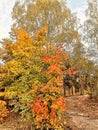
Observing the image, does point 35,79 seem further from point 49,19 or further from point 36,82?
point 49,19

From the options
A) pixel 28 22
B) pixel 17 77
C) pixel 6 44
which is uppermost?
pixel 28 22

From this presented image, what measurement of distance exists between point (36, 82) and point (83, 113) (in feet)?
23.4

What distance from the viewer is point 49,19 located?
97.0ft

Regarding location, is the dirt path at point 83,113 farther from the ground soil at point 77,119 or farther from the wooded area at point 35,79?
the wooded area at point 35,79

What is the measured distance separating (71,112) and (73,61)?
26.4ft

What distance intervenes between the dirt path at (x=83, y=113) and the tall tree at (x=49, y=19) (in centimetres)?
633

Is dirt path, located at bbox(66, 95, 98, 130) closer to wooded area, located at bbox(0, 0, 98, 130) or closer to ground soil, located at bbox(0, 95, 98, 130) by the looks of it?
ground soil, located at bbox(0, 95, 98, 130)

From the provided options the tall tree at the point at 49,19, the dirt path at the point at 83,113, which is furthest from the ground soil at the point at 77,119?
the tall tree at the point at 49,19

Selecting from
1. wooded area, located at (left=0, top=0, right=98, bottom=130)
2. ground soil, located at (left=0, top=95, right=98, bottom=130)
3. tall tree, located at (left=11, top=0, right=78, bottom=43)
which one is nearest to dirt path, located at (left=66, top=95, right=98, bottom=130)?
ground soil, located at (left=0, top=95, right=98, bottom=130)

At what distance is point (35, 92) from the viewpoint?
18844 millimetres

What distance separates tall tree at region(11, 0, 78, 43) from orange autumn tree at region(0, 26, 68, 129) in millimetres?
8278

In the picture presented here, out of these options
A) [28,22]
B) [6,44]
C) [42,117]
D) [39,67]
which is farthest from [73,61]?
[42,117]

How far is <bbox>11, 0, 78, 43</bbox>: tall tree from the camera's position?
96.8ft

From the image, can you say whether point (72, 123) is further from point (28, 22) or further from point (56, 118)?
point (28, 22)
